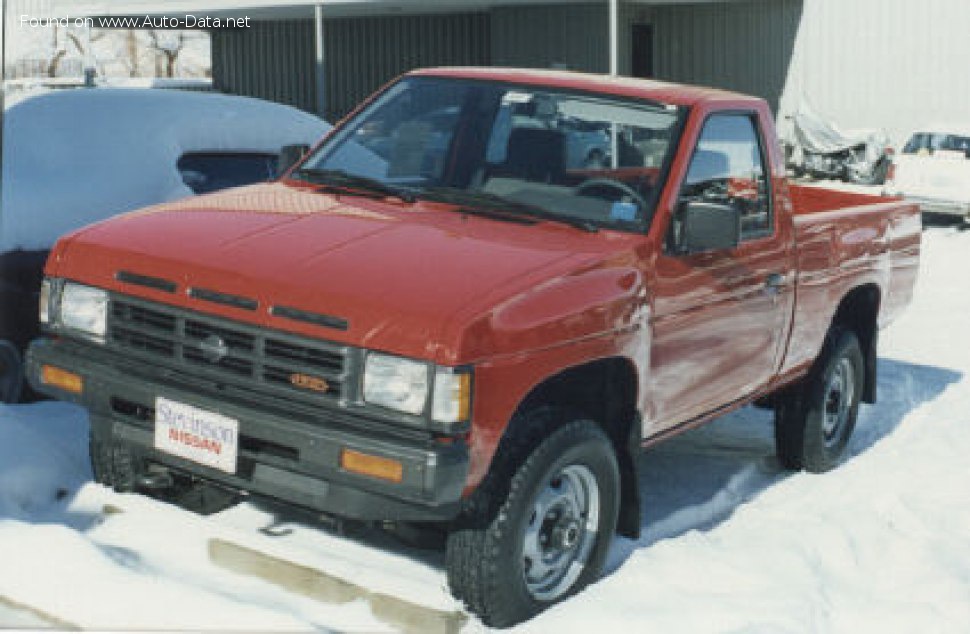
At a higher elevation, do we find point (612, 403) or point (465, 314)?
point (465, 314)

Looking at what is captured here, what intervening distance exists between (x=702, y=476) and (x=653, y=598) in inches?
78.6

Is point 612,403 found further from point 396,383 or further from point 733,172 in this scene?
point 733,172

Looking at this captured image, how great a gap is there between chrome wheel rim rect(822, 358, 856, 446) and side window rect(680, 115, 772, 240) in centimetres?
141

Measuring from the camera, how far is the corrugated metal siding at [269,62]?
30.6m

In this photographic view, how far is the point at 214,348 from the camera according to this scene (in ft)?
13.1

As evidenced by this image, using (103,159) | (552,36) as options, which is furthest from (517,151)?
(552,36)

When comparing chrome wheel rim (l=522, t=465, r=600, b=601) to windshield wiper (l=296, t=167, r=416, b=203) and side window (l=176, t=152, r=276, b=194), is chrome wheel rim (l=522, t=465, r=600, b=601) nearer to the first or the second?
windshield wiper (l=296, t=167, r=416, b=203)

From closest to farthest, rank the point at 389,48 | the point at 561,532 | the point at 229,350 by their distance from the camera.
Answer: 1. the point at 229,350
2. the point at 561,532
3. the point at 389,48

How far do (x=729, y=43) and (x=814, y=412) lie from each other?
19462mm

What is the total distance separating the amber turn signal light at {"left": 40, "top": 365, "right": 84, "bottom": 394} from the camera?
427 cm

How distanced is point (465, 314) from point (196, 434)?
0.95 m

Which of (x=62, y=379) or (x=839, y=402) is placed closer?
(x=62, y=379)

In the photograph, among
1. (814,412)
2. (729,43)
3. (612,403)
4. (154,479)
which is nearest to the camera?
(612,403)

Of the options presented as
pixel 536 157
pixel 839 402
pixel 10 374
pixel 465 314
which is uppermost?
pixel 536 157
